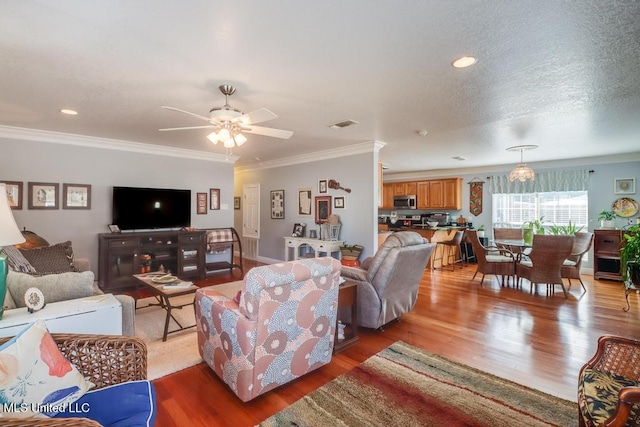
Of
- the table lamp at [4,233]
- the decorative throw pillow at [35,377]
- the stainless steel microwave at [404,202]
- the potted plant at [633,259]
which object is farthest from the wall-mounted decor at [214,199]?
the potted plant at [633,259]

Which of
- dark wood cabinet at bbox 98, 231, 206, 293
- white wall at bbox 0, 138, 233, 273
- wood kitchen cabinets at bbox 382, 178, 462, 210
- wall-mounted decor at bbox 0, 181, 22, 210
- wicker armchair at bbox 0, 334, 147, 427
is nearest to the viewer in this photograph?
wicker armchair at bbox 0, 334, 147, 427

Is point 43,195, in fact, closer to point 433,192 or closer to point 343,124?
point 343,124

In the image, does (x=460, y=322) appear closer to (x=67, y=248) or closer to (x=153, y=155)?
(x=67, y=248)

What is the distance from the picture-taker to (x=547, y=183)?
683cm

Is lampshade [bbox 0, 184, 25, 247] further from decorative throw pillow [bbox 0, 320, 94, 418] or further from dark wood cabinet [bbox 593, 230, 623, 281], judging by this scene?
dark wood cabinet [bbox 593, 230, 623, 281]

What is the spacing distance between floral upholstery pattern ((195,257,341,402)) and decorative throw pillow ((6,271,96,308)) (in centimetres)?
77

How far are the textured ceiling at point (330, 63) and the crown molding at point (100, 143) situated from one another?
0.25m

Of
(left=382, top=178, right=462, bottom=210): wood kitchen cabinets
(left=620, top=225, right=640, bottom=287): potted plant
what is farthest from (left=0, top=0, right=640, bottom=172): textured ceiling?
(left=382, top=178, right=462, bottom=210): wood kitchen cabinets

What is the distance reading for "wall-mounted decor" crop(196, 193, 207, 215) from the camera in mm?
5984

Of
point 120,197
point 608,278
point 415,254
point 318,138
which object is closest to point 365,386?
point 415,254

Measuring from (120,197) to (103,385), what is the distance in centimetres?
422

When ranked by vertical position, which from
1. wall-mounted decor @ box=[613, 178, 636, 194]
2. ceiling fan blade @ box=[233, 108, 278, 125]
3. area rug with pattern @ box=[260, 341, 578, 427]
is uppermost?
ceiling fan blade @ box=[233, 108, 278, 125]

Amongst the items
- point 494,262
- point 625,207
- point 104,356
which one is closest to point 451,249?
point 494,262

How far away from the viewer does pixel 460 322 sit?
3.52 meters
